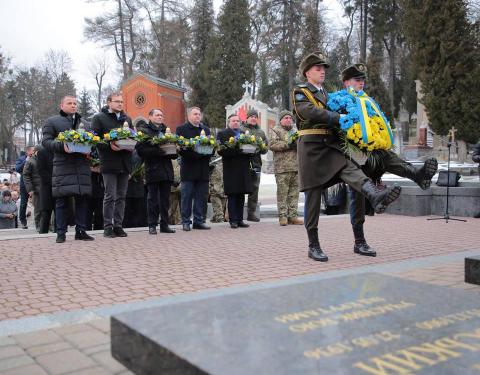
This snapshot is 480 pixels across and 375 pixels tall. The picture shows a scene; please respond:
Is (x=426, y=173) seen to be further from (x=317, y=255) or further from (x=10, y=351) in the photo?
(x=10, y=351)

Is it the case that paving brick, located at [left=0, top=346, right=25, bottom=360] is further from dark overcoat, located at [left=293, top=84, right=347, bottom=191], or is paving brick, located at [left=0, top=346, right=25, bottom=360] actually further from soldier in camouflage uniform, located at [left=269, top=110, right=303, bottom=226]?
soldier in camouflage uniform, located at [left=269, top=110, right=303, bottom=226]

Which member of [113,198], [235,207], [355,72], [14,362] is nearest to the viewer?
[14,362]

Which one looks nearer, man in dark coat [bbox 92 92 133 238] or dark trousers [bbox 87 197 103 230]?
man in dark coat [bbox 92 92 133 238]

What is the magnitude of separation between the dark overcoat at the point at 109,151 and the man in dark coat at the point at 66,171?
257 mm

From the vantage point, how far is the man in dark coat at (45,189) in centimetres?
928

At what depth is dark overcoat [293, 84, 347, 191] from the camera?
575 cm

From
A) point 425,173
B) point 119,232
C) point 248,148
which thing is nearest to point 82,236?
point 119,232

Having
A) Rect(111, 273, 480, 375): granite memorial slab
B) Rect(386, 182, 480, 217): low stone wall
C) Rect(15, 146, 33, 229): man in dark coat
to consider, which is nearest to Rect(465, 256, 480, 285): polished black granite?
Rect(111, 273, 480, 375): granite memorial slab

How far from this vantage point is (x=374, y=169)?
605 centimetres

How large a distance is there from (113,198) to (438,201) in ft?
23.5

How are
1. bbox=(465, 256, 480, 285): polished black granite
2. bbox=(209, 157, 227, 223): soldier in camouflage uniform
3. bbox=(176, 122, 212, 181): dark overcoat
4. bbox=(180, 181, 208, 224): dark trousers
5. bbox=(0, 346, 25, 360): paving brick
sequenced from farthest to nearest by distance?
1. bbox=(209, 157, 227, 223): soldier in camouflage uniform
2. bbox=(180, 181, 208, 224): dark trousers
3. bbox=(176, 122, 212, 181): dark overcoat
4. bbox=(465, 256, 480, 285): polished black granite
5. bbox=(0, 346, 25, 360): paving brick

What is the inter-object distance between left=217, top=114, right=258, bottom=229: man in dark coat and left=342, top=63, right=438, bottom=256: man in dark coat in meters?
3.24

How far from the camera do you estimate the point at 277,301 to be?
9.07 feet

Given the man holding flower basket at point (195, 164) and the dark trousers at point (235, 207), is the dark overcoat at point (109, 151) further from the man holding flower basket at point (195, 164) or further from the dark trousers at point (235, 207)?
the dark trousers at point (235, 207)
